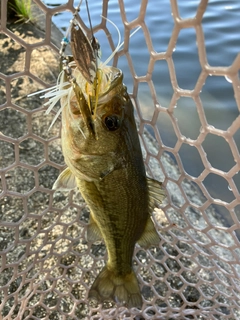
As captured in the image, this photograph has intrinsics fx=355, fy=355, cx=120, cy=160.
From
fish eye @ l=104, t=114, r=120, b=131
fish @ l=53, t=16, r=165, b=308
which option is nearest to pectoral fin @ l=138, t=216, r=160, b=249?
fish @ l=53, t=16, r=165, b=308

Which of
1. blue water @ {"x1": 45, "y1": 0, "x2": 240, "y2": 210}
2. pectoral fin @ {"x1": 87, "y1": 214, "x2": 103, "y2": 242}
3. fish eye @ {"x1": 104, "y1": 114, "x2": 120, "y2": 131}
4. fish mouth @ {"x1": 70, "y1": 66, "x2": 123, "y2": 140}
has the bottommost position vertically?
pectoral fin @ {"x1": 87, "y1": 214, "x2": 103, "y2": 242}

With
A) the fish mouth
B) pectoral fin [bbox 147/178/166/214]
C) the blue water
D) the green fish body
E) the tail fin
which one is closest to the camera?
the fish mouth

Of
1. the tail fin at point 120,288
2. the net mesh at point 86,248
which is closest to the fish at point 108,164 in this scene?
the tail fin at point 120,288

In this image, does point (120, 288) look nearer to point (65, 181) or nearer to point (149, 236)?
point (149, 236)

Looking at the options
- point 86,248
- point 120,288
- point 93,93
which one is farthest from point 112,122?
point 86,248

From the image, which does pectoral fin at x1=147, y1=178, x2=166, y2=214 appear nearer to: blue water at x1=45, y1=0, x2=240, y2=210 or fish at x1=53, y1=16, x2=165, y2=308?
fish at x1=53, y1=16, x2=165, y2=308

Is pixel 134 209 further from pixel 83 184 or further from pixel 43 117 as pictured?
pixel 43 117
